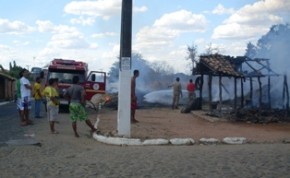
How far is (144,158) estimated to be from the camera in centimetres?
872

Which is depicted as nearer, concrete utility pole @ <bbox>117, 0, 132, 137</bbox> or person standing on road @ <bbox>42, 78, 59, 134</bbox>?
concrete utility pole @ <bbox>117, 0, 132, 137</bbox>

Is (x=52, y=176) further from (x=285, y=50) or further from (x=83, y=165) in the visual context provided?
(x=285, y=50)

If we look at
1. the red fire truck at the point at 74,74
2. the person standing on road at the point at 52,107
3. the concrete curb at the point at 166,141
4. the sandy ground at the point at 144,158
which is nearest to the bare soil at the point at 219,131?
the sandy ground at the point at 144,158

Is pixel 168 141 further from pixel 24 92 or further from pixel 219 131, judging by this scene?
pixel 24 92

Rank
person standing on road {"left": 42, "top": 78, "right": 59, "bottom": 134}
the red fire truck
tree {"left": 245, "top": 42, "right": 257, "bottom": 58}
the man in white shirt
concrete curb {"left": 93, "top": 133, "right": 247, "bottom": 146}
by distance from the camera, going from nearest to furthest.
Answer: concrete curb {"left": 93, "top": 133, "right": 247, "bottom": 146} → person standing on road {"left": 42, "top": 78, "right": 59, "bottom": 134} → the man in white shirt → the red fire truck → tree {"left": 245, "top": 42, "right": 257, "bottom": 58}

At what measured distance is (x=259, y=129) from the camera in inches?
544


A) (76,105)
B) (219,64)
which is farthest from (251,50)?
(76,105)

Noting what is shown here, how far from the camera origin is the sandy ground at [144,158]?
7.34 meters

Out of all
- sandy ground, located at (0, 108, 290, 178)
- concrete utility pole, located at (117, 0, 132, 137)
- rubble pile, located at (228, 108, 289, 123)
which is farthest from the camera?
rubble pile, located at (228, 108, 289, 123)

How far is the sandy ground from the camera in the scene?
7344 millimetres

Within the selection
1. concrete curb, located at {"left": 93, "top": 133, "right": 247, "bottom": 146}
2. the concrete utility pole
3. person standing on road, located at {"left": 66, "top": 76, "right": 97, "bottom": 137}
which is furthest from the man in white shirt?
concrete curb, located at {"left": 93, "top": 133, "right": 247, "bottom": 146}

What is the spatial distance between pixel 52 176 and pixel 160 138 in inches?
171

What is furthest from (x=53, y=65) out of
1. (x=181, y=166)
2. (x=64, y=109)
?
(x=181, y=166)

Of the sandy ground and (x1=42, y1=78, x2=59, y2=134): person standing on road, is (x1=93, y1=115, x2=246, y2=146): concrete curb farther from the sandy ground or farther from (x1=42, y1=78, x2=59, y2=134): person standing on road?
(x1=42, y1=78, x2=59, y2=134): person standing on road
